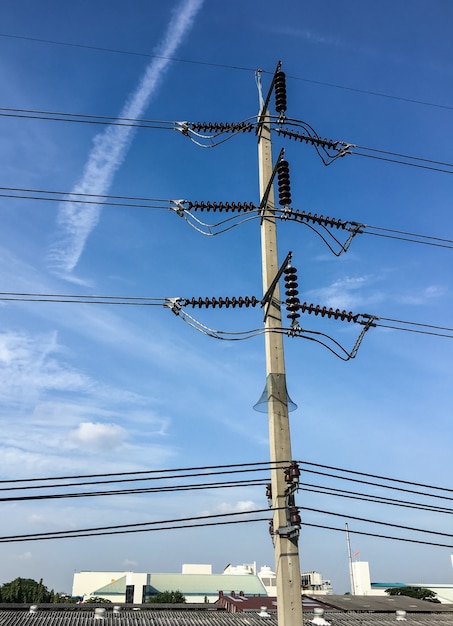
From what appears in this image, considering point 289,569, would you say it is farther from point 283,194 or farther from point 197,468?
point 283,194

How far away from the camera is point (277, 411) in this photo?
1423 cm

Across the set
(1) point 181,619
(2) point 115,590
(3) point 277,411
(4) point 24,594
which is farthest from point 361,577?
(3) point 277,411

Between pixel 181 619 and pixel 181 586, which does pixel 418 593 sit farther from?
pixel 181 619

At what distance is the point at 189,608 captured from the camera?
131ft

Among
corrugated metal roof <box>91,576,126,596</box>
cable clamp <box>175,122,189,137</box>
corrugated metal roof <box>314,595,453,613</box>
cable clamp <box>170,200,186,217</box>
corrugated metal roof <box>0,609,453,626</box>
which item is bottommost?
corrugated metal roof <box>0,609,453,626</box>

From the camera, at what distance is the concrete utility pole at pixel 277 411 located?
12.7m

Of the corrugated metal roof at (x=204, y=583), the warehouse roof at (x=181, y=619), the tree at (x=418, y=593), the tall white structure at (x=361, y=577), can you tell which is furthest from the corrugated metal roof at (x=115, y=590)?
the warehouse roof at (x=181, y=619)

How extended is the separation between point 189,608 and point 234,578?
5664 cm

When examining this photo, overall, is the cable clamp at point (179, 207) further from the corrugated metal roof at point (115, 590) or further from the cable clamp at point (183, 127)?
the corrugated metal roof at point (115, 590)

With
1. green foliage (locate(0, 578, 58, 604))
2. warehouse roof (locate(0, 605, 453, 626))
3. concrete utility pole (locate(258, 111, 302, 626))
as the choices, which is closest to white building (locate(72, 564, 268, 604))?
green foliage (locate(0, 578, 58, 604))

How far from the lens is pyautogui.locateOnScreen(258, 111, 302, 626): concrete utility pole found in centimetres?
1270

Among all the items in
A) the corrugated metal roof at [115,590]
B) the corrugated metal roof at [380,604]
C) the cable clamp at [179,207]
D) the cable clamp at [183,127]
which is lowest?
the corrugated metal roof at [380,604]

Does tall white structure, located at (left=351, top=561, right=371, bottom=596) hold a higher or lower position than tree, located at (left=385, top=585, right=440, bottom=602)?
higher

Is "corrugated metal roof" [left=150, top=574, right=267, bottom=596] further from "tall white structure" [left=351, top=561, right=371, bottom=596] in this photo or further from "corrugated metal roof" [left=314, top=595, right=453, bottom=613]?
"corrugated metal roof" [left=314, top=595, right=453, bottom=613]
